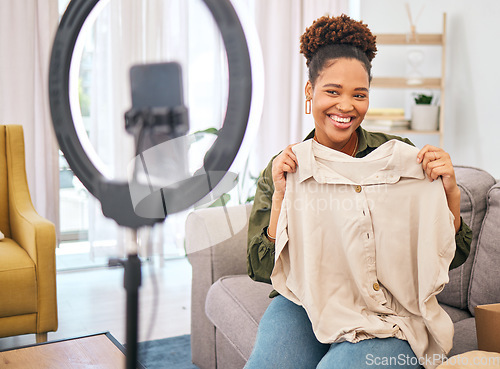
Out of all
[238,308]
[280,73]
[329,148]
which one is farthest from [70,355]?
[280,73]

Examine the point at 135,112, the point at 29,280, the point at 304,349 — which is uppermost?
the point at 135,112

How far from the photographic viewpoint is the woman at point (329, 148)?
3.56 ft

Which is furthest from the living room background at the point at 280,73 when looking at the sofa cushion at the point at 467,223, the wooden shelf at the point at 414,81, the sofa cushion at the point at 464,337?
the sofa cushion at the point at 464,337

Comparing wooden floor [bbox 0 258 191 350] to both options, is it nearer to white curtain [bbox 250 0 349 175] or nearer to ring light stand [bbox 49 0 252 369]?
white curtain [bbox 250 0 349 175]

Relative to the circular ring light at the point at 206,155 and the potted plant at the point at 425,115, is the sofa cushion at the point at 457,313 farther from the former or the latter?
the potted plant at the point at 425,115

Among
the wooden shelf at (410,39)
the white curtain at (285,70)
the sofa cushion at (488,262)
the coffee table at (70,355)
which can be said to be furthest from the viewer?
the white curtain at (285,70)

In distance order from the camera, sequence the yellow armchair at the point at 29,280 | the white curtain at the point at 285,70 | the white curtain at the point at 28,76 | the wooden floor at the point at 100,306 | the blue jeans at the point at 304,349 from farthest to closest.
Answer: the white curtain at the point at 285,70 → the white curtain at the point at 28,76 → the wooden floor at the point at 100,306 → the yellow armchair at the point at 29,280 → the blue jeans at the point at 304,349

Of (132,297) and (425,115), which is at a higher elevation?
(425,115)

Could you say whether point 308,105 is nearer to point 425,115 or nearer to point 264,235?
point 264,235

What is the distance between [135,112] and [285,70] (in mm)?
3587

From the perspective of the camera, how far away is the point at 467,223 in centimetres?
156

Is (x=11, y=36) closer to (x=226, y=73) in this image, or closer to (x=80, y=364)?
(x=80, y=364)

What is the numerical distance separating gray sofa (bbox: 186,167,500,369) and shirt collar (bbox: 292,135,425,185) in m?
0.42

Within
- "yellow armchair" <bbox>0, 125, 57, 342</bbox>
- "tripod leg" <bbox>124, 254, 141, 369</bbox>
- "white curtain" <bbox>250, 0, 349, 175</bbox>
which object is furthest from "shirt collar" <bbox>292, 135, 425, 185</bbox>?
"white curtain" <bbox>250, 0, 349, 175</bbox>
